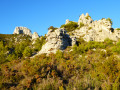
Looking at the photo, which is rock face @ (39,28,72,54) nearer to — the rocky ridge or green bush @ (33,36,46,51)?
the rocky ridge

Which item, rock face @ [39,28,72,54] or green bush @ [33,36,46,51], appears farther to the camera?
green bush @ [33,36,46,51]

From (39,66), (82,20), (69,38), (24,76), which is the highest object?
(82,20)

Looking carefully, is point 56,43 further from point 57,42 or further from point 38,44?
point 38,44

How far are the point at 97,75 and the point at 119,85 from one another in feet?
6.87

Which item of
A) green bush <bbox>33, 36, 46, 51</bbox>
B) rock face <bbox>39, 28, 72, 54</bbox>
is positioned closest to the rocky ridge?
rock face <bbox>39, 28, 72, 54</bbox>

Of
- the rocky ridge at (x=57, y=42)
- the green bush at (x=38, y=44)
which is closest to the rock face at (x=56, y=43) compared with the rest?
the rocky ridge at (x=57, y=42)

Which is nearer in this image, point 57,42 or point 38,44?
point 57,42

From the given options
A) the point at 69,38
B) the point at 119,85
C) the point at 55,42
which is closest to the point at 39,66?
the point at 119,85

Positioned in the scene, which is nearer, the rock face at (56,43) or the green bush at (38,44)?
the rock face at (56,43)

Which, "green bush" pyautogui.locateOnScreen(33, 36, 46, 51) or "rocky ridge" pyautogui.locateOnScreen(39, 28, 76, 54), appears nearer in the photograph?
"rocky ridge" pyautogui.locateOnScreen(39, 28, 76, 54)

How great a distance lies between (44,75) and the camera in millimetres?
8500

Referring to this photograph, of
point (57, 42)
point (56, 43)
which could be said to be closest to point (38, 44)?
point (56, 43)

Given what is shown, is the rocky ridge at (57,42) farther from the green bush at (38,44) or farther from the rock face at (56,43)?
the green bush at (38,44)

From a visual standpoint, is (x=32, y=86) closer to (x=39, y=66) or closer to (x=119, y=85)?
(x=39, y=66)
